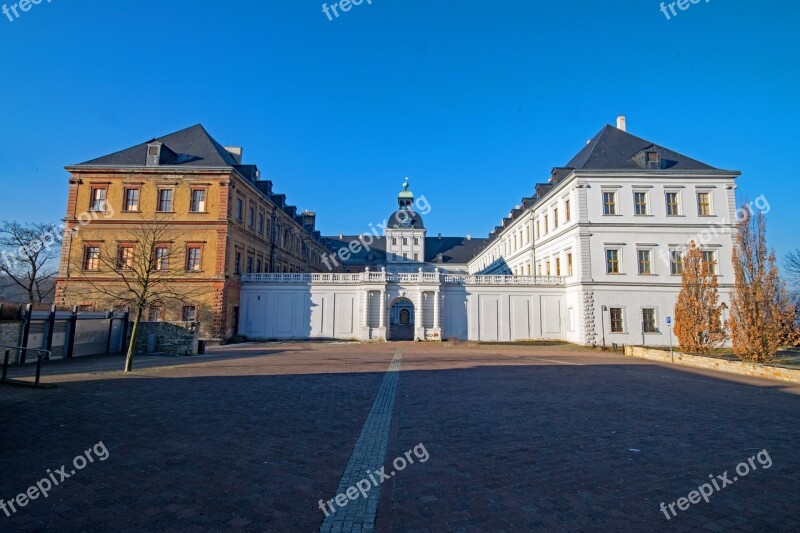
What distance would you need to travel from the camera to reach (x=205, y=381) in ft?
41.6

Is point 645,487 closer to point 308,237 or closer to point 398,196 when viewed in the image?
point 308,237

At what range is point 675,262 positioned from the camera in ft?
101

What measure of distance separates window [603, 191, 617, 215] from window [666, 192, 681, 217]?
4077mm

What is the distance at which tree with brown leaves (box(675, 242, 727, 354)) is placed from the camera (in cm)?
2308

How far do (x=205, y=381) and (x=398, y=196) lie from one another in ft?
249

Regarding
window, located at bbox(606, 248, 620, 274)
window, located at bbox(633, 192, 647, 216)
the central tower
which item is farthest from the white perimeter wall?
the central tower

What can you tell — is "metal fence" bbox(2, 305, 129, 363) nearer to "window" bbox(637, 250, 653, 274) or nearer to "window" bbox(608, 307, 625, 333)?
"window" bbox(608, 307, 625, 333)

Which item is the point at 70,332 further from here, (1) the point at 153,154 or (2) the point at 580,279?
(2) the point at 580,279

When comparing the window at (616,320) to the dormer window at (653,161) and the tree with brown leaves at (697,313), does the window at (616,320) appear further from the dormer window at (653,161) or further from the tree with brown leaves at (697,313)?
the dormer window at (653,161)

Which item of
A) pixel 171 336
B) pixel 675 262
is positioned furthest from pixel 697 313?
pixel 171 336

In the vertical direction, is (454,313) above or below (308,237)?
below

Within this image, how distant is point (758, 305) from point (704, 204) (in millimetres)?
15851

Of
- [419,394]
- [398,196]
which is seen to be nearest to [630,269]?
[419,394]

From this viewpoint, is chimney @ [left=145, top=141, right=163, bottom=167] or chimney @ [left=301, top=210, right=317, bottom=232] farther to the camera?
chimney @ [left=301, top=210, right=317, bottom=232]
